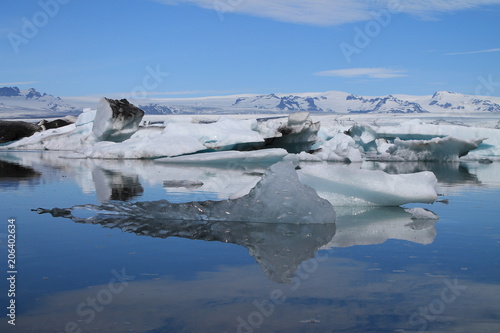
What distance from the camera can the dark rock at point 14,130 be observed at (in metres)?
23.5

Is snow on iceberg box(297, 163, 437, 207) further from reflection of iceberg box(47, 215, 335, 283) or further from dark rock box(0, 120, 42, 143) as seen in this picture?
dark rock box(0, 120, 42, 143)

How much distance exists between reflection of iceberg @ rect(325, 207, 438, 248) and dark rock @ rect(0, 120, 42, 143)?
21677 millimetres


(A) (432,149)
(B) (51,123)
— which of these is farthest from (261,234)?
(B) (51,123)

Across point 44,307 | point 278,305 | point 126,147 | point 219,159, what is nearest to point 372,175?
point 278,305

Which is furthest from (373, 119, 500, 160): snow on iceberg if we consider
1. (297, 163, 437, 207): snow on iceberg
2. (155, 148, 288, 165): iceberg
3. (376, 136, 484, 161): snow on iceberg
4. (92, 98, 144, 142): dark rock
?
(297, 163, 437, 207): snow on iceberg

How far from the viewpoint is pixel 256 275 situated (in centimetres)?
252

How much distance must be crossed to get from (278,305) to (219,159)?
1039 centimetres

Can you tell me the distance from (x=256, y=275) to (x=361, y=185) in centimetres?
230

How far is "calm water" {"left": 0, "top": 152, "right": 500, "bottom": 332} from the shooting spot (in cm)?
193

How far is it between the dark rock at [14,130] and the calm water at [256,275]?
68.3 ft

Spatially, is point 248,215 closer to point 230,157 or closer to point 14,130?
point 230,157

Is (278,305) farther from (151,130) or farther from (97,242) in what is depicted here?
(151,130)

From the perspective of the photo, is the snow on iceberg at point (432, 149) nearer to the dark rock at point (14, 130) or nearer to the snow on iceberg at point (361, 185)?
the snow on iceberg at point (361, 185)

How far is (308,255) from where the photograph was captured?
2.95 m
